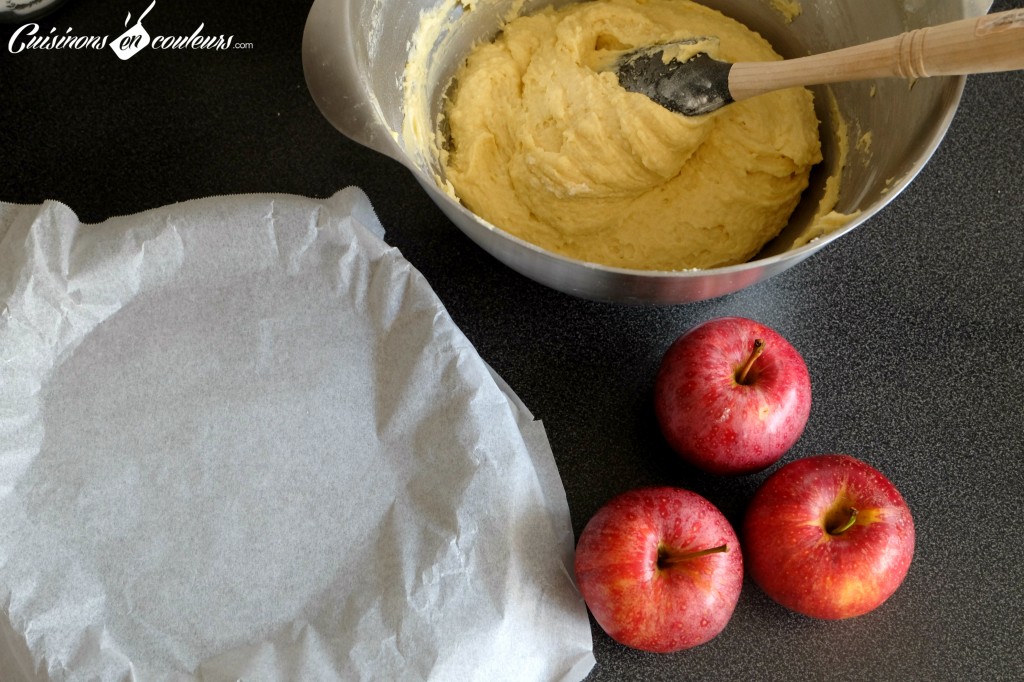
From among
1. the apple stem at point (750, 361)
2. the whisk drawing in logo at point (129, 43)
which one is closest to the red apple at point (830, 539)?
the apple stem at point (750, 361)

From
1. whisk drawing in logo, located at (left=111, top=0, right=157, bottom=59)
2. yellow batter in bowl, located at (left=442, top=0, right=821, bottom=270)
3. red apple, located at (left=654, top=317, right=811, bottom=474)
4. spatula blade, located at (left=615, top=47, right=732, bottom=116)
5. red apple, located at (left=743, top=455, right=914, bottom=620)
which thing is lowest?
red apple, located at (left=743, top=455, right=914, bottom=620)

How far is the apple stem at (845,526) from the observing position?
2.64 feet

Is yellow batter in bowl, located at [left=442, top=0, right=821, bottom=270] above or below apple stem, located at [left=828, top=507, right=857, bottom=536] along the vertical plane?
above

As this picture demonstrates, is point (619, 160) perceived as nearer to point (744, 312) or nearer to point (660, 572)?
point (744, 312)

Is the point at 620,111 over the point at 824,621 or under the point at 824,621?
over

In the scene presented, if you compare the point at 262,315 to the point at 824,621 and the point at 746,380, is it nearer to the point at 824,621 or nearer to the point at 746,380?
the point at 746,380

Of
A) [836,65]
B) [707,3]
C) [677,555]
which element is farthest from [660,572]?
[707,3]

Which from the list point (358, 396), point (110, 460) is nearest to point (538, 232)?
point (358, 396)

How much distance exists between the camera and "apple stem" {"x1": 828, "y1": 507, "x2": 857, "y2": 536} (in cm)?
80

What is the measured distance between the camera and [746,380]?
0.88 metres

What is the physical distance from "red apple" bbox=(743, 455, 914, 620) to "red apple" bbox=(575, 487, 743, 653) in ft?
0.15

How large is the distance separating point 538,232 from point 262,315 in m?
0.33

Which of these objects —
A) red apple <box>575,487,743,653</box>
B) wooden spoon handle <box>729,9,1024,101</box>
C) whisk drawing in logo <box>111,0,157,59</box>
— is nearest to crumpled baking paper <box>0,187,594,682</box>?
red apple <box>575,487,743,653</box>

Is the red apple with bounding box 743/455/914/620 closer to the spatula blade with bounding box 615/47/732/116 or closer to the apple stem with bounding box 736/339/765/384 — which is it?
the apple stem with bounding box 736/339/765/384
